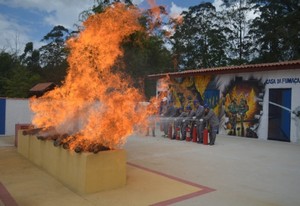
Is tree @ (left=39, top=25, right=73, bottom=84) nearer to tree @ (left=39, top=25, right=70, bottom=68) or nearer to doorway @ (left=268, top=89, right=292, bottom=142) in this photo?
tree @ (left=39, top=25, right=70, bottom=68)

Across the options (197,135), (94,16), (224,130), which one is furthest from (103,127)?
(224,130)

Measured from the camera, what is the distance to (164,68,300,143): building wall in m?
13.8

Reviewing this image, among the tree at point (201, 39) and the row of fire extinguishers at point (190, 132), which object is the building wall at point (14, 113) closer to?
the row of fire extinguishers at point (190, 132)

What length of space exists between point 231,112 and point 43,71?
23.8 meters

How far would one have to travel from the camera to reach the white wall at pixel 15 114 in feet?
47.6

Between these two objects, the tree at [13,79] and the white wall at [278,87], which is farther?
the tree at [13,79]

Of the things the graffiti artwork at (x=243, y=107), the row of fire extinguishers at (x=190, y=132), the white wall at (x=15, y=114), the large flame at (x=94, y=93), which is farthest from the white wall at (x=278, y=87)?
the white wall at (x=15, y=114)

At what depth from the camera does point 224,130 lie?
55.0 feet

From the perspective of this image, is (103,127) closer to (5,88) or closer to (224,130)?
(224,130)

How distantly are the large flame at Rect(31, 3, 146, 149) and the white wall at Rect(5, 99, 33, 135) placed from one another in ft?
20.0

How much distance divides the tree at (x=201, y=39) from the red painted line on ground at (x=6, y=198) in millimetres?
28305

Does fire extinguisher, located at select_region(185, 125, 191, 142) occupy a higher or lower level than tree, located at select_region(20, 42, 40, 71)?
lower

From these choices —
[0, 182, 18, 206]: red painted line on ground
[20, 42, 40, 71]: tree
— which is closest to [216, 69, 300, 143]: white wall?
[0, 182, 18, 206]: red painted line on ground

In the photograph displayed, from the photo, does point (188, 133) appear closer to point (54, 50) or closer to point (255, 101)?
point (255, 101)
